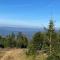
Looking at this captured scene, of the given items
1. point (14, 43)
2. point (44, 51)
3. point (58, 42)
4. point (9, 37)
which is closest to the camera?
point (58, 42)

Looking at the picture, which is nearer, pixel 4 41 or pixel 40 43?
pixel 40 43

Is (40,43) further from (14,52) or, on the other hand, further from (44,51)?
(14,52)

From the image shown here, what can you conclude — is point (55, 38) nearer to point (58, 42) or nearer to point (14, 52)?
point (58, 42)

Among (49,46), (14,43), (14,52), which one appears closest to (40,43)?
(49,46)

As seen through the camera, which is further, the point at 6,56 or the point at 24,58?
the point at 6,56

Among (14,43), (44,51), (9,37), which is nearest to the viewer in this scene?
(44,51)

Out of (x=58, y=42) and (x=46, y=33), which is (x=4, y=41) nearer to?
(x=46, y=33)

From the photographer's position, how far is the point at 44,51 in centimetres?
808

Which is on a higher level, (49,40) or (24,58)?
(49,40)

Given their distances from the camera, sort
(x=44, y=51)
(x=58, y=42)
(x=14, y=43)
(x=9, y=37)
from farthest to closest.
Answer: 1. (x=9, y=37)
2. (x=14, y=43)
3. (x=44, y=51)
4. (x=58, y=42)

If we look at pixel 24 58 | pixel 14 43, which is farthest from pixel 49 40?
Answer: pixel 14 43

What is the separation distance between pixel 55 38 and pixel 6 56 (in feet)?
5.40

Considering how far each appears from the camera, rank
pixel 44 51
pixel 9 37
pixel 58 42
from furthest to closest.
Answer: pixel 9 37 → pixel 44 51 → pixel 58 42

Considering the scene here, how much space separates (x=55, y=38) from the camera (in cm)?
818
